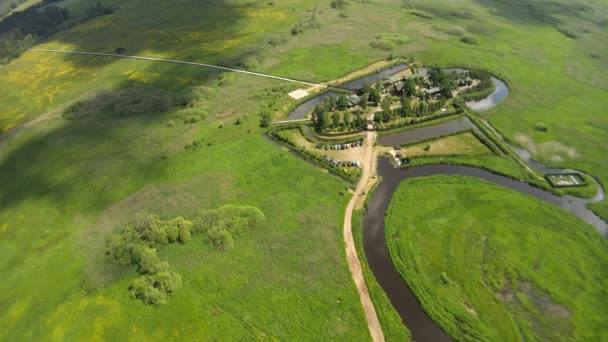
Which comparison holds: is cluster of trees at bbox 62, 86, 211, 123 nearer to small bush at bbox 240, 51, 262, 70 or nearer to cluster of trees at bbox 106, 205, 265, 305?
small bush at bbox 240, 51, 262, 70

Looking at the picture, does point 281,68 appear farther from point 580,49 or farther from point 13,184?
point 580,49

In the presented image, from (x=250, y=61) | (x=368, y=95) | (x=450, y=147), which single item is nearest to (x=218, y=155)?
(x=368, y=95)

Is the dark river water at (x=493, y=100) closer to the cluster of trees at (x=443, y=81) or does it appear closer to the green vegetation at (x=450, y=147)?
the cluster of trees at (x=443, y=81)

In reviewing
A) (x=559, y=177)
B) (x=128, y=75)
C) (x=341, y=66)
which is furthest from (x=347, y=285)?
(x=128, y=75)

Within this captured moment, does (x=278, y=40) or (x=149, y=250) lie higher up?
(x=278, y=40)

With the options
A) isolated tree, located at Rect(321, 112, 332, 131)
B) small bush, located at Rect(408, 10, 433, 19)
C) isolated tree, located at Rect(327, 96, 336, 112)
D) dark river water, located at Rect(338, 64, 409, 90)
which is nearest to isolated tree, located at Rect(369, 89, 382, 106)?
isolated tree, located at Rect(327, 96, 336, 112)

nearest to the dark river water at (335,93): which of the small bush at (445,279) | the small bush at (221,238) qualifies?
the small bush at (221,238)

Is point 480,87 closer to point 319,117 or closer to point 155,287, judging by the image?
point 319,117

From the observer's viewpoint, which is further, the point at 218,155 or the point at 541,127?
the point at 541,127
